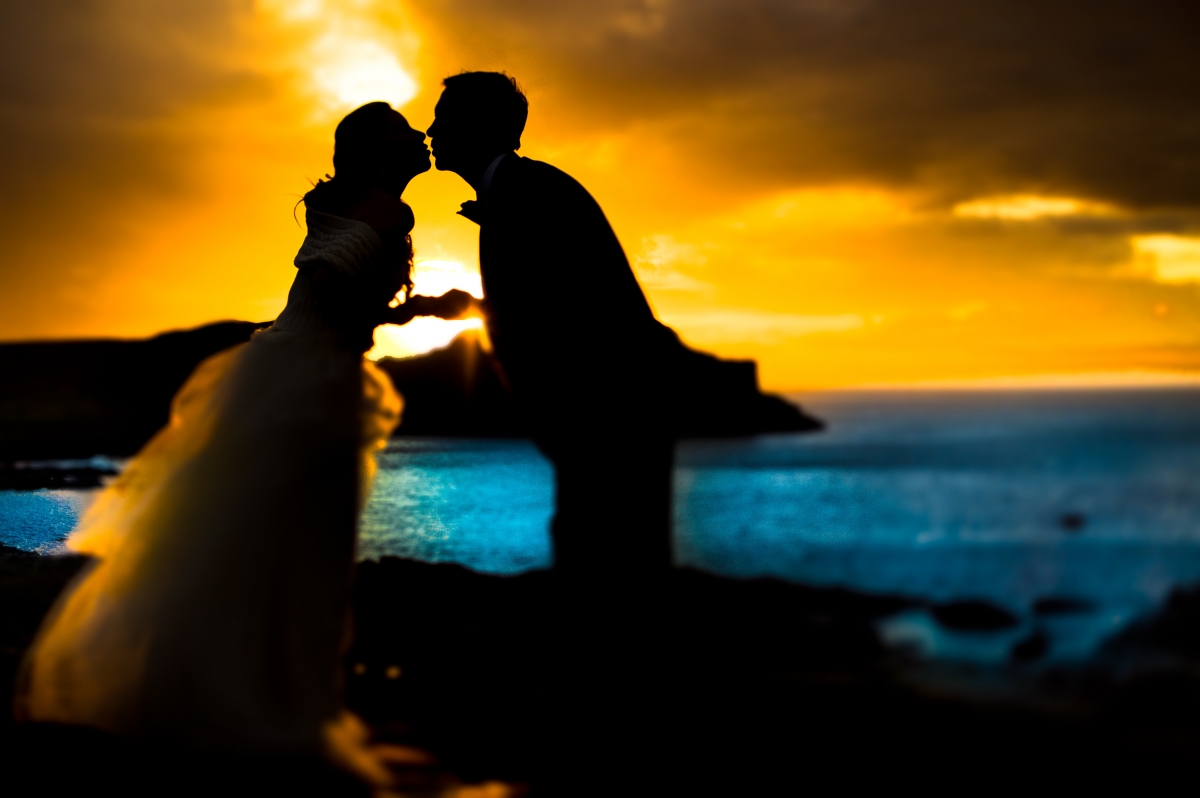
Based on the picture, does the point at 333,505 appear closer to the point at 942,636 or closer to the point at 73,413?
the point at 942,636

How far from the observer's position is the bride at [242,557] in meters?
3.04

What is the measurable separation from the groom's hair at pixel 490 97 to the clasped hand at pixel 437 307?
725 millimetres

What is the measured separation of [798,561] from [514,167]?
48.6 metres

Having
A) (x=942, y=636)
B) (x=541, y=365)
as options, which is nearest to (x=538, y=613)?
(x=541, y=365)

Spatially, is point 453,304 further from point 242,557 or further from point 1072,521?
point 1072,521

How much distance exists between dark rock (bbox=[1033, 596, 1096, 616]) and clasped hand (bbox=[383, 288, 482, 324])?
22808 mm

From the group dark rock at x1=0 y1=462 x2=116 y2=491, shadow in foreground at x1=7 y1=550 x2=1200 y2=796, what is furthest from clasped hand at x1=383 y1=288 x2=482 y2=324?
dark rock at x1=0 y1=462 x2=116 y2=491

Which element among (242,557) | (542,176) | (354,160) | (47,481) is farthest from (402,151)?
(47,481)

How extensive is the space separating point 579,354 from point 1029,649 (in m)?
15.8

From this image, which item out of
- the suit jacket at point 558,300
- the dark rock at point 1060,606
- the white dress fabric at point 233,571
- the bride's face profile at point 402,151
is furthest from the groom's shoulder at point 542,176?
the dark rock at point 1060,606

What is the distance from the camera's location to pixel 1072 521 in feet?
198

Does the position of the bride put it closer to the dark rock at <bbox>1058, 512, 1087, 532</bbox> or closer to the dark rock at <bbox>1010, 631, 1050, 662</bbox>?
the dark rock at <bbox>1010, 631, 1050, 662</bbox>

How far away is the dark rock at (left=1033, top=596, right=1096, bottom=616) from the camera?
22.8 metres

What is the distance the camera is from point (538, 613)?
468 cm
